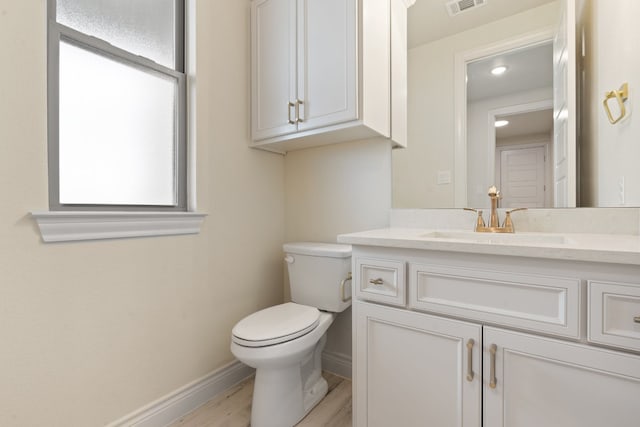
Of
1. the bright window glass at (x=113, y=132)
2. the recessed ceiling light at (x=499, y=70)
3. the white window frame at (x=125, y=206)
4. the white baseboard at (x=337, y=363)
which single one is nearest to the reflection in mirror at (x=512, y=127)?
the recessed ceiling light at (x=499, y=70)

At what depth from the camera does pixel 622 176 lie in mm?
1159

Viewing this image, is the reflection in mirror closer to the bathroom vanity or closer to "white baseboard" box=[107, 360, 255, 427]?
the bathroom vanity

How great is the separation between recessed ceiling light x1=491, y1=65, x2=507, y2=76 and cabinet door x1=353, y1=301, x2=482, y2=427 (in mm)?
1177

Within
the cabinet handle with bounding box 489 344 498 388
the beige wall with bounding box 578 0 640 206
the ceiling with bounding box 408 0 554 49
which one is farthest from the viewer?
the ceiling with bounding box 408 0 554 49

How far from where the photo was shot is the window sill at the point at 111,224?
1104 mm

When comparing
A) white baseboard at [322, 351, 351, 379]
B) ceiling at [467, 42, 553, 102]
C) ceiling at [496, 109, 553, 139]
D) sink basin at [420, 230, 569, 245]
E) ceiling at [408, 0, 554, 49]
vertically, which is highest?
ceiling at [408, 0, 554, 49]

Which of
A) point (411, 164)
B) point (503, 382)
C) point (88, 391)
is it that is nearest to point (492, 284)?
point (503, 382)

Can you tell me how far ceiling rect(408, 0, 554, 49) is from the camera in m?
1.43

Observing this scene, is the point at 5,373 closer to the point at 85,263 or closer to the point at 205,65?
the point at 85,263

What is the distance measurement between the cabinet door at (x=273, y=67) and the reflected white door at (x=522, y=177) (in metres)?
1.06

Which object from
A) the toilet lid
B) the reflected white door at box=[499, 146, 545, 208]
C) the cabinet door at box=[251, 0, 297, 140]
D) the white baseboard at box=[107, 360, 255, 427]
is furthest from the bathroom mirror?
the white baseboard at box=[107, 360, 255, 427]

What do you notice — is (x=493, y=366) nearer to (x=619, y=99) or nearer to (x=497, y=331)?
(x=497, y=331)

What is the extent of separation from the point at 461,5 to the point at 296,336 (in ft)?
5.87

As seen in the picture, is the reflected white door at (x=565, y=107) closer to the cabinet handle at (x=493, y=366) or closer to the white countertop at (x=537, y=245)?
the white countertop at (x=537, y=245)
